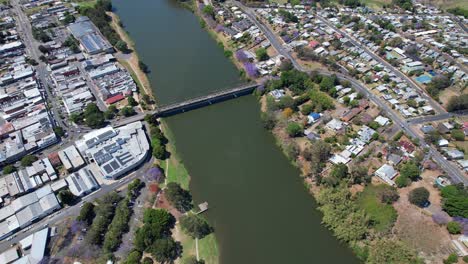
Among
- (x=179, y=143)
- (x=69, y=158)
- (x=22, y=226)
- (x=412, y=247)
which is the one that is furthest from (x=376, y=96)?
(x=22, y=226)

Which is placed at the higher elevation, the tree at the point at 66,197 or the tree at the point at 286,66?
the tree at the point at 286,66

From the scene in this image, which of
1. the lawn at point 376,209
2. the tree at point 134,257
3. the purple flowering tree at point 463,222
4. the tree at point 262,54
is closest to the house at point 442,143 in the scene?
the lawn at point 376,209

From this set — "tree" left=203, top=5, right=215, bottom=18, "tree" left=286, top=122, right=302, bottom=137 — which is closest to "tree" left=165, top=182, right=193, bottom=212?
"tree" left=286, top=122, right=302, bottom=137

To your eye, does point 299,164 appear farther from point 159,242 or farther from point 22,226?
point 22,226

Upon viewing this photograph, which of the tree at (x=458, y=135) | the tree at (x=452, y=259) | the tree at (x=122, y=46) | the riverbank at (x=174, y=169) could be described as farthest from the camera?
the tree at (x=122, y=46)

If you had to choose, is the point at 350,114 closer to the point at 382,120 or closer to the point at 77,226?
the point at 382,120

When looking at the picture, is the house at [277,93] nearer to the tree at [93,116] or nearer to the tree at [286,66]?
the tree at [286,66]

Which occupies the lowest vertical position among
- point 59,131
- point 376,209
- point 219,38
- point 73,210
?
point 376,209

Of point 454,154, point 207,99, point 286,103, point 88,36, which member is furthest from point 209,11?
point 454,154
